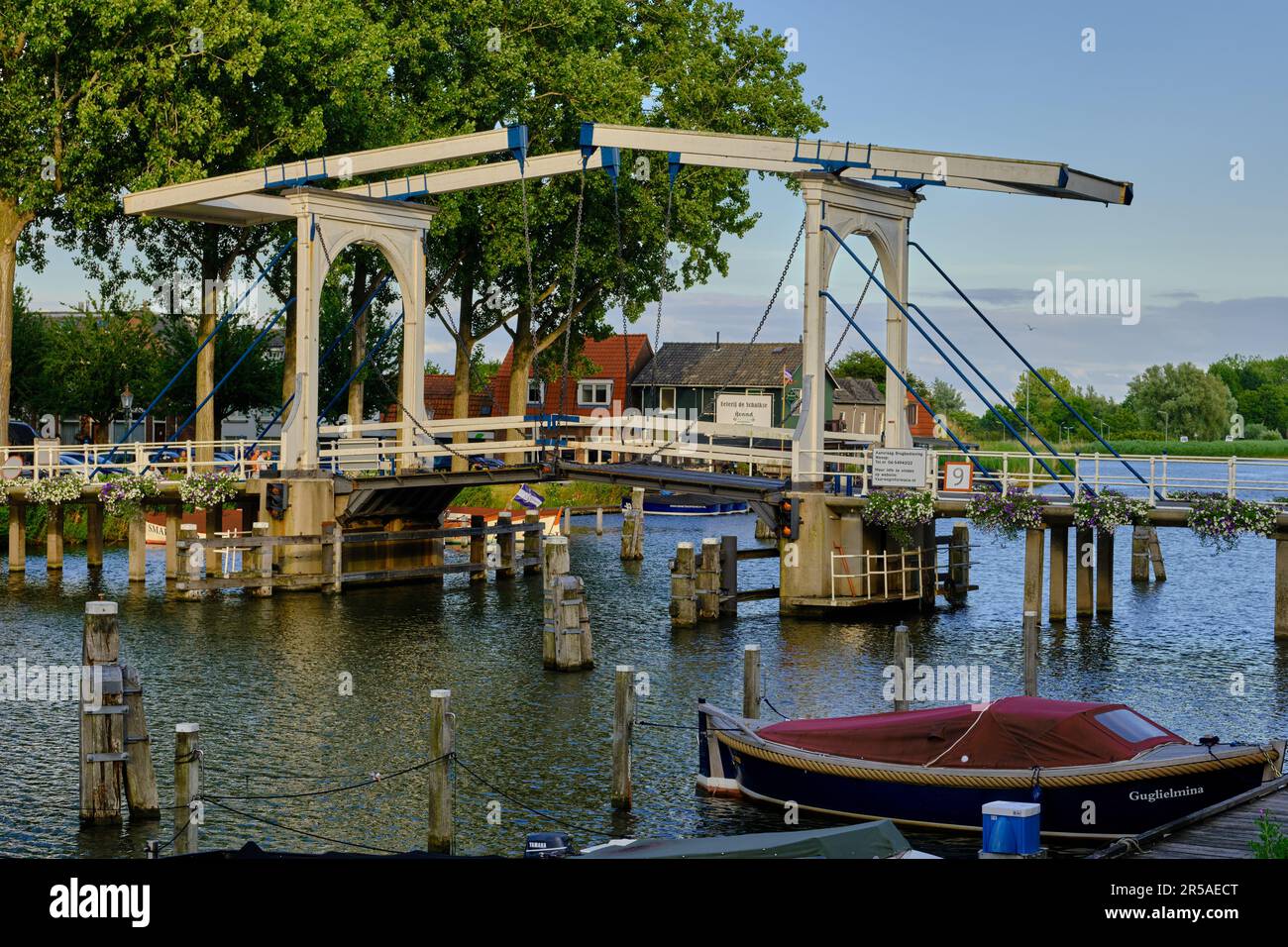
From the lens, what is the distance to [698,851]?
40.7ft

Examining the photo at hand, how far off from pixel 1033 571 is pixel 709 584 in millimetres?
6701

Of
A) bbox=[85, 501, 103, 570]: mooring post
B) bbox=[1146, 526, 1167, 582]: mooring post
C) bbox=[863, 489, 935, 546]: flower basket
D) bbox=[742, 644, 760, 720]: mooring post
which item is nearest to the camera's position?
bbox=[742, 644, 760, 720]: mooring post

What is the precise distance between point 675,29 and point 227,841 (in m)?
47.3

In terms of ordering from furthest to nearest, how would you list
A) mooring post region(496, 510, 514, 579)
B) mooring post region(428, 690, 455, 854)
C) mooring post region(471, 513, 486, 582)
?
mooring post region(496, 510, 514, 579) → mooring post region(471, 513, 486, 582) → mooring post region(428, 690, 455, 854)

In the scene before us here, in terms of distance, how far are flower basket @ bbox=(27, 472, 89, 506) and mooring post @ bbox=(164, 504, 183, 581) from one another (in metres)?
2.26

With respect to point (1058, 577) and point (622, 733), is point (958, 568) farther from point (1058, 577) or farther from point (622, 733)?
point (622, 733)

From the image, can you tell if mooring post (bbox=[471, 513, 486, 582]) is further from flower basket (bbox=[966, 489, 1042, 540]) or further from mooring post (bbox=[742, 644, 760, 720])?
mooring post (bbox=[742, 644, 760, 720])

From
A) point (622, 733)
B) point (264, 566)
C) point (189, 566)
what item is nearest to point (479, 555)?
point (264, 566)

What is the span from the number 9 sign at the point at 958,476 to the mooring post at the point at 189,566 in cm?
1635

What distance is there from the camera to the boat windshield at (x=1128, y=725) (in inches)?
648

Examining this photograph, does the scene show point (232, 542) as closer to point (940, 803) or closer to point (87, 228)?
point (87, 228)

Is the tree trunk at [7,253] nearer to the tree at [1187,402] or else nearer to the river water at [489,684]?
the river water at [489,684]

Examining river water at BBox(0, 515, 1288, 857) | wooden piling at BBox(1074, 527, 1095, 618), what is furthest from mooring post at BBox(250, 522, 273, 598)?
wooden piling at BBox(1074, 527, 1095, 618)

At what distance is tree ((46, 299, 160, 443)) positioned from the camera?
6288cm
